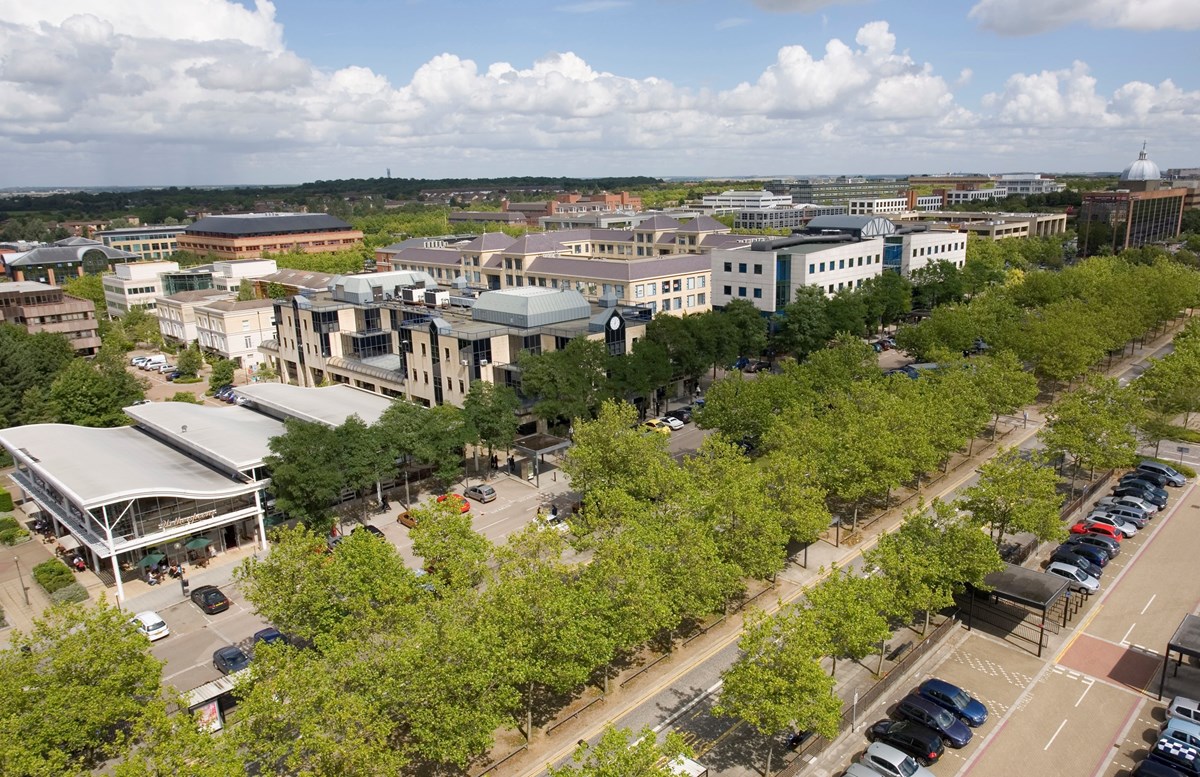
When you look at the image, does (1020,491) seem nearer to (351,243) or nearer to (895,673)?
(895,673)

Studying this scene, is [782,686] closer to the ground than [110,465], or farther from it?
closer to the ground

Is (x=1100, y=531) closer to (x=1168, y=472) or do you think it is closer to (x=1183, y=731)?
(x=1168, y=472)

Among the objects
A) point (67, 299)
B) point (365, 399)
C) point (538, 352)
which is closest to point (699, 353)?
point (538, 352)


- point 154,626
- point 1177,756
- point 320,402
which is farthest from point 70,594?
point 1177,756

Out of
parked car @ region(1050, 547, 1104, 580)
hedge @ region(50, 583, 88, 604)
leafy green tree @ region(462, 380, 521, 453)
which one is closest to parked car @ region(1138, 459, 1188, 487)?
parked car @ region(1050, 547, 1104, 580)

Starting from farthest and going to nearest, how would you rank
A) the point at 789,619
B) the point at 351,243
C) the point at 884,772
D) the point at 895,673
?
the point at 351,243
the point at 895,673
the point at 789,619
the point at 884,772

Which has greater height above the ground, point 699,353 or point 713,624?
point 699,353

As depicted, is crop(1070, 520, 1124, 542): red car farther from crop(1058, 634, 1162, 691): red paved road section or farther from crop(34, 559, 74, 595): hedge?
crop(34, 559, 74, 595): hedge
